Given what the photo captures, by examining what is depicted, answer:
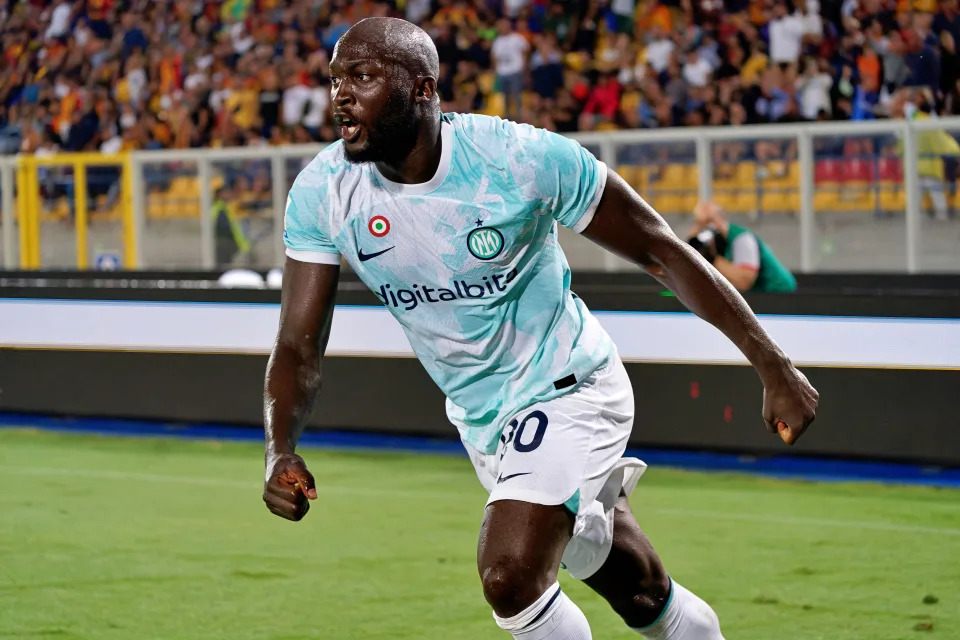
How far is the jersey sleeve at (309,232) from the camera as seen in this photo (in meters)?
3.87

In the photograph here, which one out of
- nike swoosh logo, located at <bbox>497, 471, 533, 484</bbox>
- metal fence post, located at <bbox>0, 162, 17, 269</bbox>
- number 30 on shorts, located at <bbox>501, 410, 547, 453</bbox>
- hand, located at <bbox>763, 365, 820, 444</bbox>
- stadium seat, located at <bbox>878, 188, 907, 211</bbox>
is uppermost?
hand, located at <bbox>763, 365, 820, 444</bbox>

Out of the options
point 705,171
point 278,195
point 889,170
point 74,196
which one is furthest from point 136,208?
point 889,170

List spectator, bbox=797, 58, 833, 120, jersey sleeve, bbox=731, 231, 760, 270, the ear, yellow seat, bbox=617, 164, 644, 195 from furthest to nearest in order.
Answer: spectator, bbox=797, 58, 833, 120 → yellow seat, bbox=617, 164, 644, 195 → jersey sleeve, bbox=731, 231, 760, 270 → the ear

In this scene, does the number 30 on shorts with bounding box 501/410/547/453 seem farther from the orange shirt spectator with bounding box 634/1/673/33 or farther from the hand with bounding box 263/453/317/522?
the orange shirt spectator with bounding box 634/1/673/33

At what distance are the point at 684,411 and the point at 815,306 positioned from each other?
102 cm

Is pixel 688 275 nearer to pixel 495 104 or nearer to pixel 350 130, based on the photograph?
pixel 350 130

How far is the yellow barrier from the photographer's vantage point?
13867 mm

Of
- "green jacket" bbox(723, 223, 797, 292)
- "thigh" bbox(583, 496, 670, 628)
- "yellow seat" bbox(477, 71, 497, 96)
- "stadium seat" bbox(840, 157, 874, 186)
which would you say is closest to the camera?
"thigh" bbox(583, 496, 670, 628)

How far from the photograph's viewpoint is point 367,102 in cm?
361

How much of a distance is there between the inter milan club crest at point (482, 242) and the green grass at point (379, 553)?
2129 mm

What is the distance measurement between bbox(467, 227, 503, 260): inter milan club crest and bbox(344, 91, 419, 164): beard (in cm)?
29

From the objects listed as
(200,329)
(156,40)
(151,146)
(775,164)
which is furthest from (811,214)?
(156,40)

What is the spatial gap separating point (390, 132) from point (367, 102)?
3.7 inches

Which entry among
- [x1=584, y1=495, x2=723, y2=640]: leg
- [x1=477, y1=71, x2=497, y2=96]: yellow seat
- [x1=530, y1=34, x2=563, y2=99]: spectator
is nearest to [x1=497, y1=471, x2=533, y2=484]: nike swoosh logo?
[x1=584, y1=495, x2=723, y2=640]: leg
